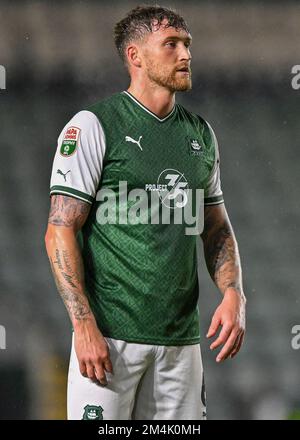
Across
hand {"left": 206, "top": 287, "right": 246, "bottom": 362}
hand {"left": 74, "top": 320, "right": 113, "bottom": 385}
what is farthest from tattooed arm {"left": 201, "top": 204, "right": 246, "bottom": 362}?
hand {"left": 74, "top": 320, "right": 113, "bottom": 385}

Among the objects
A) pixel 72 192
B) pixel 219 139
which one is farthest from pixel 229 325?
pixel 219 139

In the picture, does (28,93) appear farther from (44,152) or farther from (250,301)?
(250,301)

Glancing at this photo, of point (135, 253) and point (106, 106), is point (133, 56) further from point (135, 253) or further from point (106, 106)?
point (135, 253)

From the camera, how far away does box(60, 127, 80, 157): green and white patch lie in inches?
85.4

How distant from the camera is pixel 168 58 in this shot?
2.27m

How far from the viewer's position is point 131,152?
2219mm

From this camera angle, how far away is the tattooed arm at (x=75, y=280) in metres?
2.11

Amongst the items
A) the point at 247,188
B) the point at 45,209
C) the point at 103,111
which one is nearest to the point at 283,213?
the point at 247,188

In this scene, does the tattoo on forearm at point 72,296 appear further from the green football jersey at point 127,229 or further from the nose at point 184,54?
the nose at point 184,54

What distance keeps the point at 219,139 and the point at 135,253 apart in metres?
1.94

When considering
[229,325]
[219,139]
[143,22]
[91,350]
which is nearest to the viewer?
[91,350]

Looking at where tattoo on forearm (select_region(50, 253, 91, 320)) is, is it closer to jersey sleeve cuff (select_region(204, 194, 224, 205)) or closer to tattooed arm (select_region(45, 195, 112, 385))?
tattooed arm (select_region(45, 195, 112, 385))

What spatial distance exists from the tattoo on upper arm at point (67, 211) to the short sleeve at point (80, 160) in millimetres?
13

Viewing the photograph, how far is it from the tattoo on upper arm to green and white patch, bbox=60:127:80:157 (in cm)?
11
